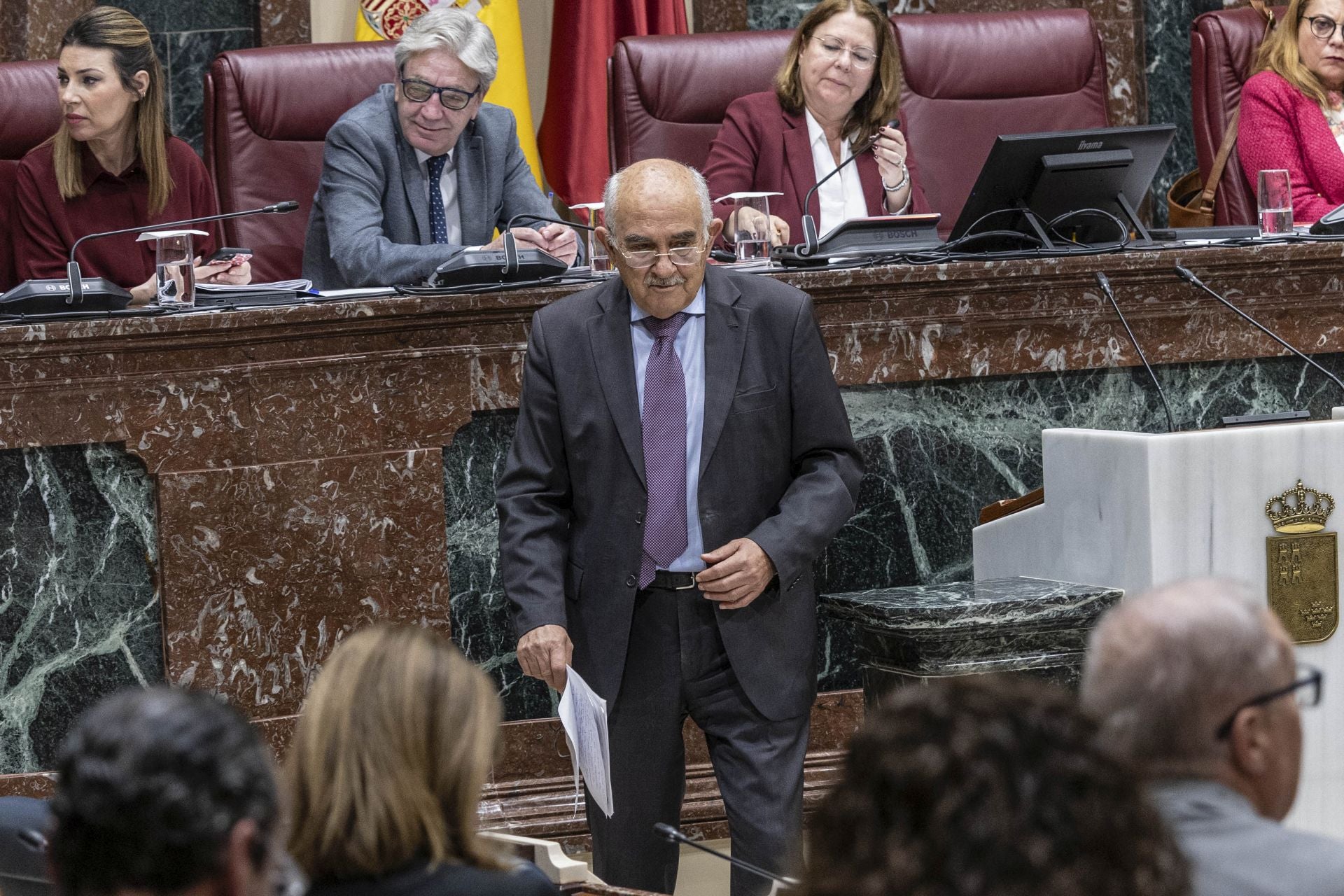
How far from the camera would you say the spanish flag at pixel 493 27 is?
494 cm

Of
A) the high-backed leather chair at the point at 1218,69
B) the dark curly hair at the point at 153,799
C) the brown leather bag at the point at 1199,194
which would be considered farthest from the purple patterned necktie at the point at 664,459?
the high-backed leather chair at the point at 1218,69

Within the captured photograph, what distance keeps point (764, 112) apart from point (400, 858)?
2.96 metres

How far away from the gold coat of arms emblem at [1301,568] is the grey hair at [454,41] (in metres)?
1.83

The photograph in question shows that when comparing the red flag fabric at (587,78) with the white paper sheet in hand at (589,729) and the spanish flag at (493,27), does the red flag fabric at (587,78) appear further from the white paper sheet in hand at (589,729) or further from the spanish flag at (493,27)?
the white paper sheet in hand at (589,729)

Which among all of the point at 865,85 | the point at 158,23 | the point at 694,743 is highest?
the point at 158,23

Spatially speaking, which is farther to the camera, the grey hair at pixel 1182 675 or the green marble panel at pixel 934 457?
the green marble panel at pixel 934 457

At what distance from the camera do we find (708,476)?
247cm

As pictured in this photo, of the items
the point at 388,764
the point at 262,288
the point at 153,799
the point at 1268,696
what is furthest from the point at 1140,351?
the point at 153,799

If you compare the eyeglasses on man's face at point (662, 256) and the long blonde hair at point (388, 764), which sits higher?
the eyeglasses on man's face at point (662, 256)

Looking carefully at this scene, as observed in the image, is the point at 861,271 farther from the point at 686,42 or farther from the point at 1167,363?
the point at 686,42

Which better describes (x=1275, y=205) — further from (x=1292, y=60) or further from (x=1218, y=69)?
(x=1218, y=69)

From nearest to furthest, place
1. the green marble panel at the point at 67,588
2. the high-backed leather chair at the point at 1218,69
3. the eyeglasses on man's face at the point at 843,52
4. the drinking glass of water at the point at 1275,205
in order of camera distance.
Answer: the green marble panel at the point at 67,588 < the drinking glass of water at the point at 1275,205 < the eyeglasses on man's face at the point at 843,52 < the high-backed leather chair at the point at 1218,69

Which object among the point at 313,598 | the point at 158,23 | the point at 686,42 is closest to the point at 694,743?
the point at 313,598

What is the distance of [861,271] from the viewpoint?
9.93 feet
